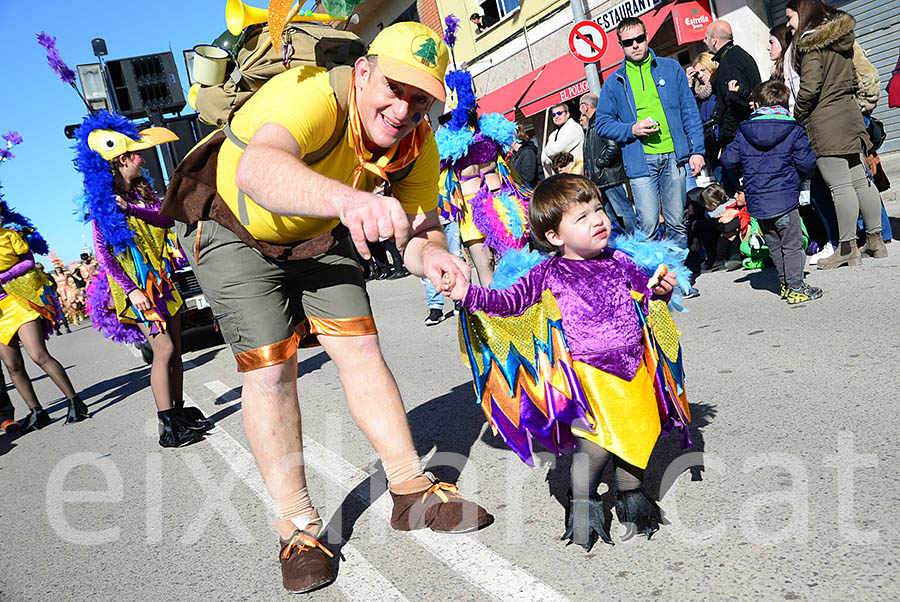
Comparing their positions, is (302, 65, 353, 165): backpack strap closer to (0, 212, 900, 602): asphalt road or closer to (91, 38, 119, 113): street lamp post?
(0, 212, 900, 602): asphalt road

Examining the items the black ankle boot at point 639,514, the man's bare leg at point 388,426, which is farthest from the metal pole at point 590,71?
the black ankle boot at point 639,514

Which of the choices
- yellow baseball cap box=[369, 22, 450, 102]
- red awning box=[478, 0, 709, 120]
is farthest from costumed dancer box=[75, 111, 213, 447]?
red awning box=[478, 0, 709, 120]

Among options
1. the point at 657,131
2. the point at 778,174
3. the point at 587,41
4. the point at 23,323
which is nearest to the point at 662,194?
the point at 657,131

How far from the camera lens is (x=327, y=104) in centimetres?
257

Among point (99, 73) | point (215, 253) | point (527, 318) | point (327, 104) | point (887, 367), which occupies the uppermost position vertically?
point (99, 73)

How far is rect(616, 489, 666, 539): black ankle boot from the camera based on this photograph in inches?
104

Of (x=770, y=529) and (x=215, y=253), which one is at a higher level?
(x=215, y=253)

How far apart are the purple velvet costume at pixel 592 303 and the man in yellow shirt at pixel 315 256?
0.97 ft

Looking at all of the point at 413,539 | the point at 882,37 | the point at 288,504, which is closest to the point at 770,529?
the point at 413,539

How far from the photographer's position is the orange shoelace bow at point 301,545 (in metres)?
2.84

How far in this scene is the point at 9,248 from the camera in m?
7.12

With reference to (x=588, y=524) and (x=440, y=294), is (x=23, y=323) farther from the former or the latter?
(x=588, y=524)

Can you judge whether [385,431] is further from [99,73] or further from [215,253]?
[99,73]

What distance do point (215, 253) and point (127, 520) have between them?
1709mm
